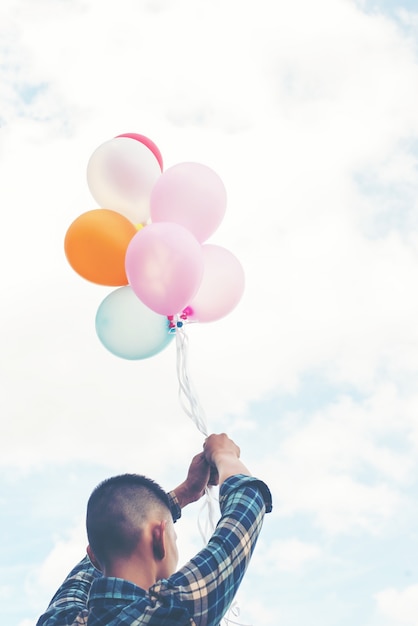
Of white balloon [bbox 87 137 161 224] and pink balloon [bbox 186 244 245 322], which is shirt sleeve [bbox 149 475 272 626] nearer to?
pink balloon [bbox 186 244 245 322]

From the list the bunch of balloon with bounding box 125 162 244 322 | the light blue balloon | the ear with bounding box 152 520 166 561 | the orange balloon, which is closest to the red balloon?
the bunch of balloon with bounding box 125 162 244 322

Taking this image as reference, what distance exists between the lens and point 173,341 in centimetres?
372

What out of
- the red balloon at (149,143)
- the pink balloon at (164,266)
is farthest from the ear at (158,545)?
the red balloon at (149,143)

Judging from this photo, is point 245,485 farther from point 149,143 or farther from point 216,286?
point 149,143

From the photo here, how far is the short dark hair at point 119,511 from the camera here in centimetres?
214

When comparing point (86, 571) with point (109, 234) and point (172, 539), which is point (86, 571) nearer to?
point (172, 539)

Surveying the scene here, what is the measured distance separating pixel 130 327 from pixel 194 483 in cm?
111

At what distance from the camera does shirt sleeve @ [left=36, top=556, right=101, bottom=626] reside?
2225 millimetres

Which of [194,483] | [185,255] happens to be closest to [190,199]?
[185,255]

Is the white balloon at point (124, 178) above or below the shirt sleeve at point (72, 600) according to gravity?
above

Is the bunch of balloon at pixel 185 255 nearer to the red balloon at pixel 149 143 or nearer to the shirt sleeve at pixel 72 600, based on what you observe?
the red balloon at pixel 149 143

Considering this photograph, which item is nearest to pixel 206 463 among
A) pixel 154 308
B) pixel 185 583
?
pixel 185 583

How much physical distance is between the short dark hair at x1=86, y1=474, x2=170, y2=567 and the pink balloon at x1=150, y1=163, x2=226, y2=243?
5.17ft

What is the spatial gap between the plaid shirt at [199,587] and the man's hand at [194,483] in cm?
41
